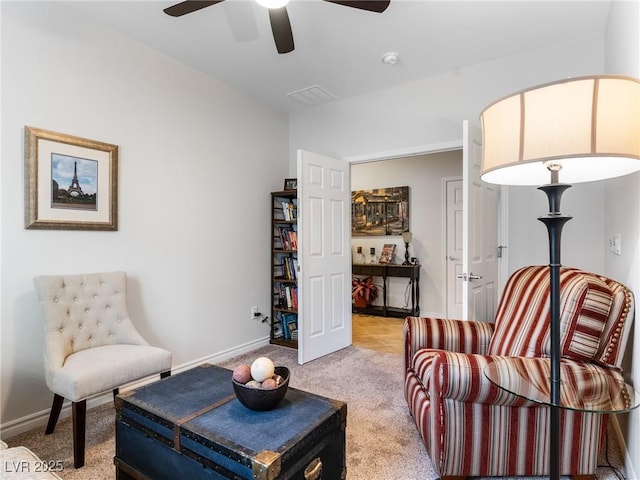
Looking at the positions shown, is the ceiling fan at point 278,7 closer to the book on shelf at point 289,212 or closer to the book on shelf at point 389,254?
the book on shelf at point 289,212

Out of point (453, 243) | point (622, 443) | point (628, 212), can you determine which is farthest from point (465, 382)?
point (453, 243)

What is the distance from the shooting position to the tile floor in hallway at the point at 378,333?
381 cm

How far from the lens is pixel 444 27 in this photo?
249 cm

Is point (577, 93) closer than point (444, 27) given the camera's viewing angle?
Yes

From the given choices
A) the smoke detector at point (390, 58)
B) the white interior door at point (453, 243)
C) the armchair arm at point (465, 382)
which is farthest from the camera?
the white interior door at point (453, 243)

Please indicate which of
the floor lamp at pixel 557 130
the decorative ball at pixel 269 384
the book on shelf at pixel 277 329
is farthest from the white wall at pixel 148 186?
the floor lamp at pixel 557 130

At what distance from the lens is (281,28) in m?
1.98

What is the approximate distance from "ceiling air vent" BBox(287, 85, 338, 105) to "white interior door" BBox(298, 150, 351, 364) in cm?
68

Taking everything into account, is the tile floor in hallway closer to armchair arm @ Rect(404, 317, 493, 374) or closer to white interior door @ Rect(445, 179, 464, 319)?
white interior door @ Rect(445, 179, 464, 319)

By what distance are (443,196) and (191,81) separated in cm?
346

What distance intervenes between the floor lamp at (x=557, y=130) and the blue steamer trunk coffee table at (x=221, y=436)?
803 millimetres

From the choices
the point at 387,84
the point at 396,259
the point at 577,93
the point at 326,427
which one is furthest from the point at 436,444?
the point at 396,259

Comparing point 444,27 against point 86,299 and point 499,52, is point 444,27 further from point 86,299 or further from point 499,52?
point 86,299

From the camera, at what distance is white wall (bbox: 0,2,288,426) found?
6.79 feet
